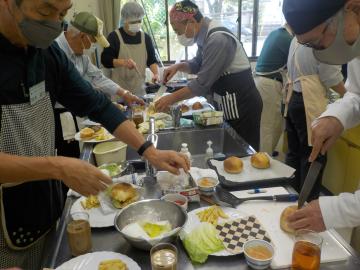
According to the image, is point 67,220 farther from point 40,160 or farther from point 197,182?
point 197,182

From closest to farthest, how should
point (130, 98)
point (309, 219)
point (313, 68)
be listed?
point (309, 219) < point (313, 68) < point (130, 98)

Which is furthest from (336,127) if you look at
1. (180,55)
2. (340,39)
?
(180,55)

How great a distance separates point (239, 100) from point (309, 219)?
1530mm

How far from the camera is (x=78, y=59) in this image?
265 cm

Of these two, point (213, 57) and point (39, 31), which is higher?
point (39, 31)

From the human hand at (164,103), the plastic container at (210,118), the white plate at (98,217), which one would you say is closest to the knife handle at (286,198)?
the white plate at (98,217)

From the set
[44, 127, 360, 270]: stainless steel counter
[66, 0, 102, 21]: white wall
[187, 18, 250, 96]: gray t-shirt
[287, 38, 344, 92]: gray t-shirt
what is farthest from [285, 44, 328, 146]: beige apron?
[66, 0, 102, 21]: white wall

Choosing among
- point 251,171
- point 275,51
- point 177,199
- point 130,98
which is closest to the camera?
point 177,199

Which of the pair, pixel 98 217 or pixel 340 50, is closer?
pixel 340 50

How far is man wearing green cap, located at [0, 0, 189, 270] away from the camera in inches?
41.5

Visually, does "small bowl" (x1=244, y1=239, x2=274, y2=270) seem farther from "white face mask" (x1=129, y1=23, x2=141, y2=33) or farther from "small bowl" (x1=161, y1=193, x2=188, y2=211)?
"white face mask" (x1=129, y1=23, x2=141, y2=33)

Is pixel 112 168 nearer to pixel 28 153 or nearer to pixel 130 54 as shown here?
pixel 28 153

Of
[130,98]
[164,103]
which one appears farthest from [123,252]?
[130,98]

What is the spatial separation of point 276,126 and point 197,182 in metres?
2.67
